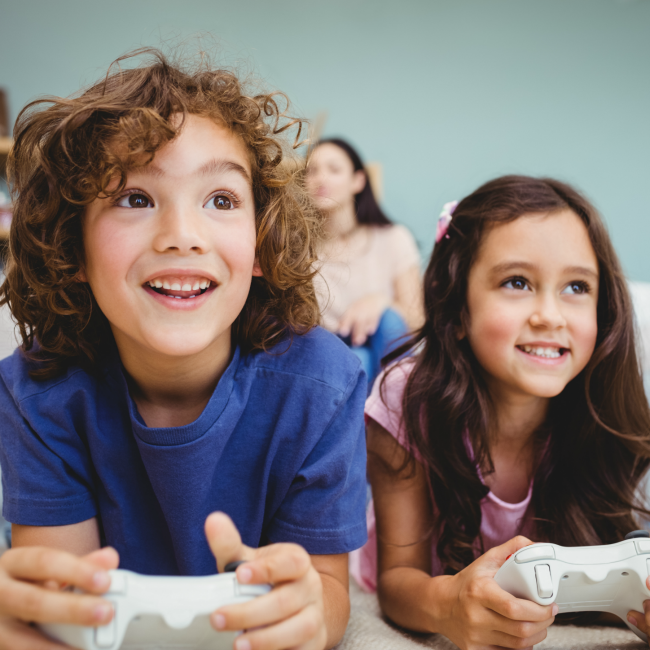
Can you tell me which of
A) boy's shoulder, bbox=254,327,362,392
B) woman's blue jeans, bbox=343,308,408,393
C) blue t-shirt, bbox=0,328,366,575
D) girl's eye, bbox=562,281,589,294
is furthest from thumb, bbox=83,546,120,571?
woman's blue jeans, bbox=343,308,408,393

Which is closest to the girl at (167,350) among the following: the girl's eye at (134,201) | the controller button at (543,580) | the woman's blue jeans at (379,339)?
the girl's eye at (134,201)

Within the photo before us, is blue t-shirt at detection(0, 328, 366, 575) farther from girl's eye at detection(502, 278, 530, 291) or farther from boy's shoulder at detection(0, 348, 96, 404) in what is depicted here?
girl's eye at detection(502, 278, 530, 291)

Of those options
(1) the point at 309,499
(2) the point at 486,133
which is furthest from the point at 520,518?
(2) the point at 486,133

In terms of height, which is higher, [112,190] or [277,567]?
[112,190]

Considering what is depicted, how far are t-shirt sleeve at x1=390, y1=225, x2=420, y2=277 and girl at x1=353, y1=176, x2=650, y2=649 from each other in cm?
114

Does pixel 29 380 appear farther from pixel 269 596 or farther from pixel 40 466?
pixel 269 596

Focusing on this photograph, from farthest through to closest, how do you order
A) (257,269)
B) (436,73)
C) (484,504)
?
(436,73), (484,504), (257,269)

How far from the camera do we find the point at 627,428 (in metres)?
0.86

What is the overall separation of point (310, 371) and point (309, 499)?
0.15 m

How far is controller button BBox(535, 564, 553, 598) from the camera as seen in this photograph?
53 centimetres

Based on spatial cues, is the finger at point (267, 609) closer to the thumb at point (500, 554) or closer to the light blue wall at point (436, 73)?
the thumb at point (500, 554)

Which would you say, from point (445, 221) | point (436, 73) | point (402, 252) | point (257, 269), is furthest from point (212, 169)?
point (436, 73)

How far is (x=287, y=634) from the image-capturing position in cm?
46

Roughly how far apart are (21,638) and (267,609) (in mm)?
187
